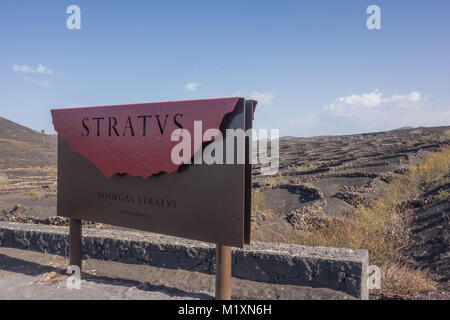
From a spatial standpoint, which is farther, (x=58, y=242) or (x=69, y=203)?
(x=58, y=242)

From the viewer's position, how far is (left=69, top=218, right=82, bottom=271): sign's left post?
3.97m

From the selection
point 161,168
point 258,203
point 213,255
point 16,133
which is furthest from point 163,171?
point 16,133

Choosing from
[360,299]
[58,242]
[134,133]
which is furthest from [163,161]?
[58,242]

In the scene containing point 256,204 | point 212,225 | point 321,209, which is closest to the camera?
point 212,225

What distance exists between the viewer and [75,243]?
156 inches

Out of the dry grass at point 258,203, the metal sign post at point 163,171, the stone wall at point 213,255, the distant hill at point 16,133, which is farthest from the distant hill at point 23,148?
the metal sign post at point 163,171

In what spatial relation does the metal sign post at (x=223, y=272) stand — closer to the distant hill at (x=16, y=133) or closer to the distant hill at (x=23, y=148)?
the distant hill at (x=23, y=148)

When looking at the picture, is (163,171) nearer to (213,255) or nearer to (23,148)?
(213,255)

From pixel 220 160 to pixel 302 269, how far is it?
66.4 inches

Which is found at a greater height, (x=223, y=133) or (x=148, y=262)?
(x=223, y=133)

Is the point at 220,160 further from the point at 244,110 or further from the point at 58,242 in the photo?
the point at 58,242

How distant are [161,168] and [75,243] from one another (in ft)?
5.67

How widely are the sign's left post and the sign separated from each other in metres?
0.16

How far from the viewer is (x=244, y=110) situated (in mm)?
2705
